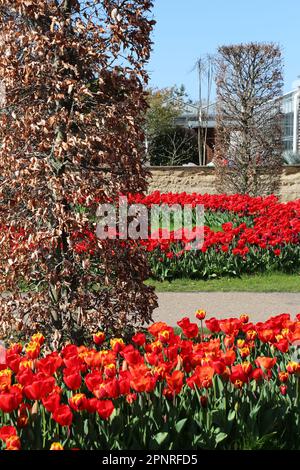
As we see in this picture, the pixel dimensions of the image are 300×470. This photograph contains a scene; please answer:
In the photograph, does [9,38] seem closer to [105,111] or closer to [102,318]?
[105,111]

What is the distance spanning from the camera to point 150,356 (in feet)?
11.0

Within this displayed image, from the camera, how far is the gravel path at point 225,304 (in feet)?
23.3

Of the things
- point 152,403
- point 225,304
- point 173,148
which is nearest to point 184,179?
point 225,304

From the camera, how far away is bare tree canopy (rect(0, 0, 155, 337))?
4.38 m

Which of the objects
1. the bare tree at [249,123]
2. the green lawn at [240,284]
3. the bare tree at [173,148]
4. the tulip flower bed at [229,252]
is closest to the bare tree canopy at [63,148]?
the green lawn at [240,284]

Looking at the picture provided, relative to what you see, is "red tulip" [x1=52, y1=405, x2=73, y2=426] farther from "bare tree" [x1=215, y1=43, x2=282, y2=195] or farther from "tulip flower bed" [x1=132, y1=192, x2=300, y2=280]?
"bare tree" [x1=215, y1=43, x2=282, y2=195]

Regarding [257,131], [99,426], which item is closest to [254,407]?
[99,426]

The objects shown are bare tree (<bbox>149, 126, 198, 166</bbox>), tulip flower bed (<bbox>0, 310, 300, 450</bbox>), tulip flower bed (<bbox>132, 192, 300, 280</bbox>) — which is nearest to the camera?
tulip flower bed (<bbox>0, 310, 300, 450</bbox>)

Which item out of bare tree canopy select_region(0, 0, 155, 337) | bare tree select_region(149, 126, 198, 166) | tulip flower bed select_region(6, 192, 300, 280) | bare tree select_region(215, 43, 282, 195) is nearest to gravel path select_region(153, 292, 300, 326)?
tulip flower bed select_region(6, 192, 300, 280)

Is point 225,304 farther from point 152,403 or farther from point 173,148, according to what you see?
point 173,148

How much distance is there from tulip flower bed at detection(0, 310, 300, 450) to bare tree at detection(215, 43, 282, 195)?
45.6 feet

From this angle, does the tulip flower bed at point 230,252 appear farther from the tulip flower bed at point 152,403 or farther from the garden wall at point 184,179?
the garden wall at point 184,179

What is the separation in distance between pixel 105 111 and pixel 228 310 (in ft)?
11.2

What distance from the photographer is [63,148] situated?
4293 mm
